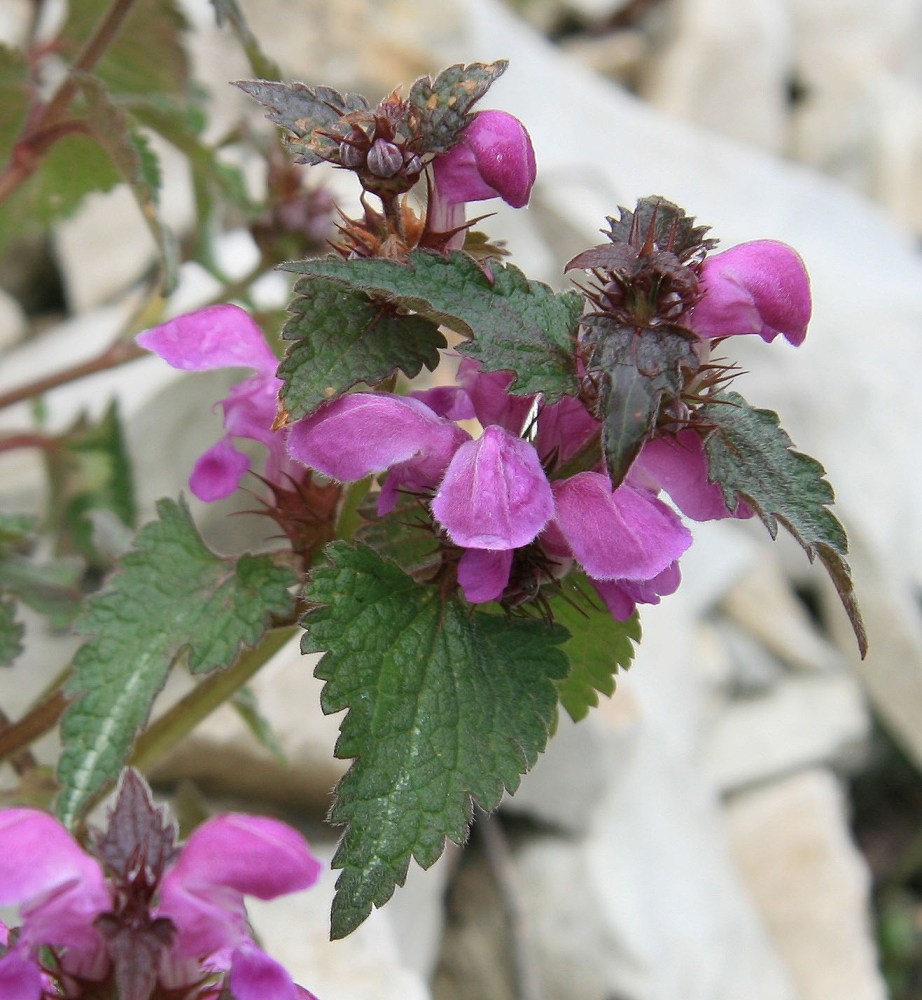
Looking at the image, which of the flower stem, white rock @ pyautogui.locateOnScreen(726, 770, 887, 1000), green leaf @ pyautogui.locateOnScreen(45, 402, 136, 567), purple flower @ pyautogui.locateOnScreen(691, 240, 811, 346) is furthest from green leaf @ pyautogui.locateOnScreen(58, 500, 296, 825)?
white rock @ pyautogui.locateOnScreen(726, 770, 887, 1000)

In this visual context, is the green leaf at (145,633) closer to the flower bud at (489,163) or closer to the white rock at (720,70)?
the flower bud at (489,163)

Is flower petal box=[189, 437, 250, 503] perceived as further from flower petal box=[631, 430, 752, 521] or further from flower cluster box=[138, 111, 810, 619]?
flower petal box=[631, 430, 752, 521]

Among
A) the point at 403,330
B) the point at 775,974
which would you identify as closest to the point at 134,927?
the point at 403,330

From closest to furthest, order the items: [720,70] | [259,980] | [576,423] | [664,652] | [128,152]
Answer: [259,980] → [576,423] → [128,152] → [664,652] → [720,70]

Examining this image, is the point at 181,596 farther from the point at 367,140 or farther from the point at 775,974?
the point at 775,974

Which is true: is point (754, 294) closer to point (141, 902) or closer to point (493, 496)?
point (493, 496)

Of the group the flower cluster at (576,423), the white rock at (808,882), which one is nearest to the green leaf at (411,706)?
the flower cluster at (576,423)

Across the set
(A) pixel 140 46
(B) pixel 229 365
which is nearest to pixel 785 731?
(A) pixel 140 46
